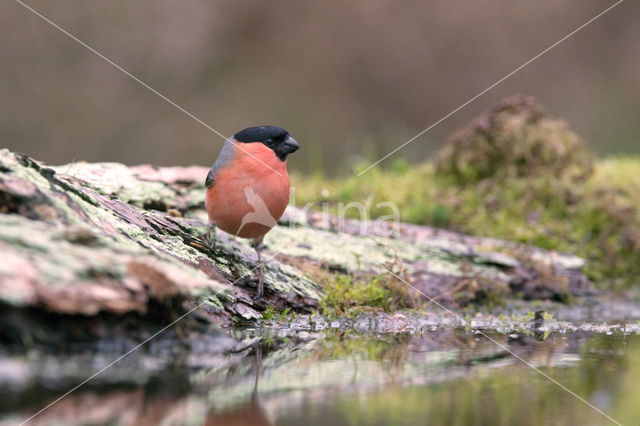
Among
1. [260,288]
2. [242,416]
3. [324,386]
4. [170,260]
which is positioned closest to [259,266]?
[260,288]

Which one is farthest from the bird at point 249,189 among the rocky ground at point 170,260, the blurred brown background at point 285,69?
the blurred brown background at point 285,69

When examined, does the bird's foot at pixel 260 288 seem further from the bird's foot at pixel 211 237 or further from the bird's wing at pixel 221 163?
the bird's wing at pixel 221 163

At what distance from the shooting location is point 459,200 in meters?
7.39

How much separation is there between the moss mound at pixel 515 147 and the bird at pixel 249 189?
308 cm

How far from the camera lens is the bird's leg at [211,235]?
4.86 metres

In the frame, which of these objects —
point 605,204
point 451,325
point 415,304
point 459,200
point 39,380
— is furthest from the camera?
point 459,200

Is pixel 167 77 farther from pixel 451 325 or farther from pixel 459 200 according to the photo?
pixel 451 325

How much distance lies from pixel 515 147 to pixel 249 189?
12.3ft

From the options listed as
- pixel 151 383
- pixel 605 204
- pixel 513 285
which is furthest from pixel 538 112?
pixel 151 383

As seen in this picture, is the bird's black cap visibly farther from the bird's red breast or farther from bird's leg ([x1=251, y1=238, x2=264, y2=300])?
bird's leg ([x1=251, y1=238, x2=264, y2=300])

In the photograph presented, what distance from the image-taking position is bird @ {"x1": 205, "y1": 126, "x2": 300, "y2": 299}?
4.79 meters

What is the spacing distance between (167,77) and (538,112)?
9031mm

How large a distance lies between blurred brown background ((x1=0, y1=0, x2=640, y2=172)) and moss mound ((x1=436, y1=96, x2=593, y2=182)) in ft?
18.5

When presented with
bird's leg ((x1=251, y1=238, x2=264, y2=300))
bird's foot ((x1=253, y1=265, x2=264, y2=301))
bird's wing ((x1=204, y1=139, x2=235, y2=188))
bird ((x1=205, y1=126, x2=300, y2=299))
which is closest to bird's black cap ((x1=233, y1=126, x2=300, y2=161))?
bird ((x1=205, y1=126, x2=300, y2=299))
